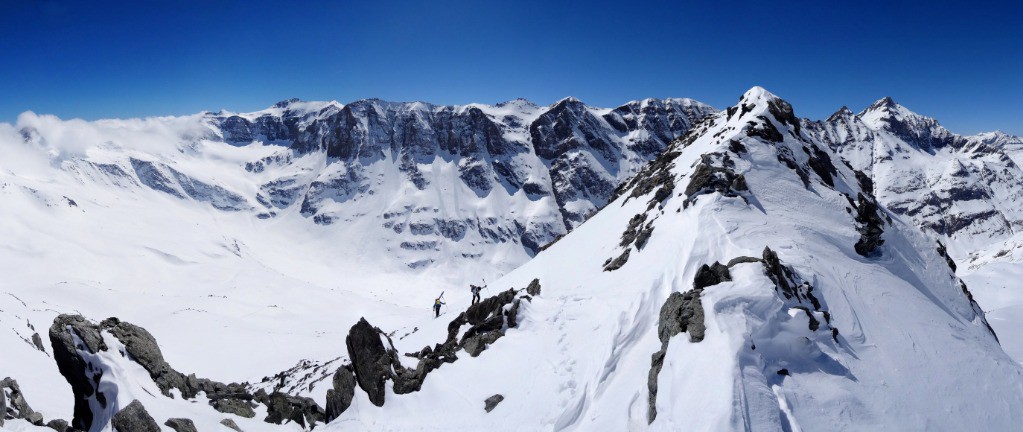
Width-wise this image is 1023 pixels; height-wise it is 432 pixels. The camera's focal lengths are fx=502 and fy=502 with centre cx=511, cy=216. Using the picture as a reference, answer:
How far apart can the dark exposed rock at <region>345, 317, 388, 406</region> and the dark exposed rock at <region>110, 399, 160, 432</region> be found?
844cm

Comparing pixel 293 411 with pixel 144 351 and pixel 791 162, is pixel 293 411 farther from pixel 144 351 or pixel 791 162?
pixel 791 162

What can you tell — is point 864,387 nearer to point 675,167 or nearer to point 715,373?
point 715,373

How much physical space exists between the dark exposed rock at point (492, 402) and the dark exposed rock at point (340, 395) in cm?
761

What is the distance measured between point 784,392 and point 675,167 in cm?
3626

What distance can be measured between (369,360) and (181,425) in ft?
26.9

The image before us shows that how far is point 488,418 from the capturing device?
20391 millimetres

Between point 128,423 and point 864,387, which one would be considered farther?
point 128,423

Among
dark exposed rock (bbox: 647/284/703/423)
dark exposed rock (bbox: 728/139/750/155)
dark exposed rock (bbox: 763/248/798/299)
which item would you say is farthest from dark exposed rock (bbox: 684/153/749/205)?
dark exposed rock (bbox: 647/284/703/423)

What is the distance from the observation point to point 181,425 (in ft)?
70.0

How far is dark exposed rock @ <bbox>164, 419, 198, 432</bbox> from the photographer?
21.1 meters

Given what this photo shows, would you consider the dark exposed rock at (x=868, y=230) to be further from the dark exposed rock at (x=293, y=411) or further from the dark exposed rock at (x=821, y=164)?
the dark exposed rock at (x=293, y=411)

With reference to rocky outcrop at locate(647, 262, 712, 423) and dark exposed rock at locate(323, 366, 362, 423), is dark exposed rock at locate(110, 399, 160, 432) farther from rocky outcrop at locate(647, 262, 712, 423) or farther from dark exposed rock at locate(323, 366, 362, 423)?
rocky outcrop at locate(647, 262, 712, 423)

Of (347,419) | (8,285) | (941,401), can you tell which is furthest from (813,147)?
(8,285)

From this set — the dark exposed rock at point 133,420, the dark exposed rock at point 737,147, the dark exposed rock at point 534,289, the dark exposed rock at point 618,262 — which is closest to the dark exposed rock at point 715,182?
the dark exposed rock at point 737,147
